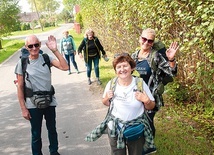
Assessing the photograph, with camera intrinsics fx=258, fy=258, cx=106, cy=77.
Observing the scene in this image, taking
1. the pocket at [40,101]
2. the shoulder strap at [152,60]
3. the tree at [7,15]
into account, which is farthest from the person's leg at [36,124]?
the tree at [7,15]

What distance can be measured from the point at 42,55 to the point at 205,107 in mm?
3289

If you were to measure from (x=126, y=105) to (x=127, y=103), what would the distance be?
29mm

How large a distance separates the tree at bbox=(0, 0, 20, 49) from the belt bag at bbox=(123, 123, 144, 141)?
23.8m

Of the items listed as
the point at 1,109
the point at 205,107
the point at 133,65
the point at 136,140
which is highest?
the point at 133,65

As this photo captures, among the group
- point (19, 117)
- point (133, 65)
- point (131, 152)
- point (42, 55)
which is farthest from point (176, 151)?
point (19, 117)

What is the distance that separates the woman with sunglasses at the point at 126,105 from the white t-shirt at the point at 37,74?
1.18 metres

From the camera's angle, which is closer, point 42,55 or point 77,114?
point 42,55

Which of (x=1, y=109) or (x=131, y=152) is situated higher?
(x=131, y=152)

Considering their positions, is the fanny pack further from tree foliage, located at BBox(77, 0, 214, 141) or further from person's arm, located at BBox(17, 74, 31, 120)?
tree foliage, located at BBox(77, 0, 214, 141)

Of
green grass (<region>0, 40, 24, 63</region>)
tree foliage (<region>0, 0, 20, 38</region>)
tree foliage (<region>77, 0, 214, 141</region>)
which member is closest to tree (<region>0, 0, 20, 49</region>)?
tree foliage (<region>0, 0, 20, 38</region>)

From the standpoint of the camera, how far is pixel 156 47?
141 inches

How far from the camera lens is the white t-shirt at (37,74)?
3.65 m

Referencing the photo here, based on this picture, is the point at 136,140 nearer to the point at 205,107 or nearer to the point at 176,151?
the point at 176,151

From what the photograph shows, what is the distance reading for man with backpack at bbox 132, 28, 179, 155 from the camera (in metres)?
3.39
